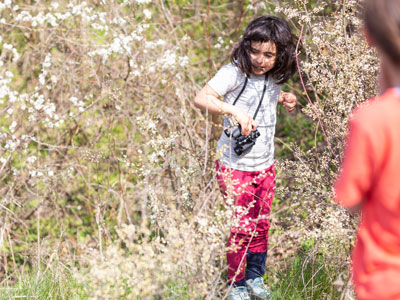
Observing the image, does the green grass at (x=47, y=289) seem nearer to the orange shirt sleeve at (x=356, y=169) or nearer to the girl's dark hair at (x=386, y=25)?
the orange shirt sleeve at (x=356, y=169)

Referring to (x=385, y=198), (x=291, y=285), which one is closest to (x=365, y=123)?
(x=385, y=198)

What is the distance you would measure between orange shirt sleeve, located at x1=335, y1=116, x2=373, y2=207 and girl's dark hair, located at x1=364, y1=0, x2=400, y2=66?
0.64 ft

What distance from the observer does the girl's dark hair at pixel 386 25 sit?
1245 millimetres

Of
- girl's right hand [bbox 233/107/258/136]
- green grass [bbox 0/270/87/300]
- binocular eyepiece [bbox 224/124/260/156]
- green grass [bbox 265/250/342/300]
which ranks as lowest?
green grass [bbox 0/270/87/300]

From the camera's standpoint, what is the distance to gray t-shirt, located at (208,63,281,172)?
2.63m

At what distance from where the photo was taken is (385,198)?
4.41 ft

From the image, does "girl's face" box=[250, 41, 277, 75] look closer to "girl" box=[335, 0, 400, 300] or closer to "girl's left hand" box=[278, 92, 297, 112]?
"girl's left hand" box=[278, 92, 297, 112]

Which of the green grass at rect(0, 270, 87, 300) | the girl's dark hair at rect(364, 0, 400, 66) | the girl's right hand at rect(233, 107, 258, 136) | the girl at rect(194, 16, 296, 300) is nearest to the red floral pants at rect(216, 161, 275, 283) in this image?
the girl at rect(194, 16, 296, 300)

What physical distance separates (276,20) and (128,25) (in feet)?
5.83

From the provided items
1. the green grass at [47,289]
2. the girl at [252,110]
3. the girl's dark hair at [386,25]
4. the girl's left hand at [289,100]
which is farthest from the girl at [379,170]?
the green grass at [47,289]

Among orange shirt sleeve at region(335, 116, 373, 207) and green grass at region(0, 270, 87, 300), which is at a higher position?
orange shirt sleeve at region(335, 116, 373, 207)

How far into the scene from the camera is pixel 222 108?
2541 mm

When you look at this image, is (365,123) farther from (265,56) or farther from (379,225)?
(265,56)

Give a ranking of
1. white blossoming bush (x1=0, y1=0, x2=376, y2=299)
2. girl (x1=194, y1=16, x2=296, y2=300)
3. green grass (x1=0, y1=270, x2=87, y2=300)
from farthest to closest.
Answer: white blossoming bush (x1=0, y1=0, x2=376, y2=299), green grass (x1=0, y1=270, x2=87, y2=300), girl (x1=194, y1=16, x2=296, y2=300)
